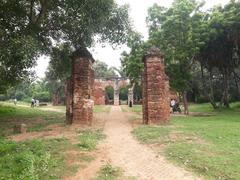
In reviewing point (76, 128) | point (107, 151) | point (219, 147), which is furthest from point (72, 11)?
point (219, 147)

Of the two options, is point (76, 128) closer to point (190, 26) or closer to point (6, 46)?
point (6, 46)

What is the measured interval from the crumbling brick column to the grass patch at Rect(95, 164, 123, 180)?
24.7 feet

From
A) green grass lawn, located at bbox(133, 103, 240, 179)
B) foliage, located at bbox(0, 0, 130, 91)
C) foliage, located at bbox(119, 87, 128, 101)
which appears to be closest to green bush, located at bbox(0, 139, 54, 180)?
green grass lawn, located at bbox(133, 103, 240, 179)

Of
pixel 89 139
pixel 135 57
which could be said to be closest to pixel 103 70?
pixel 135 57

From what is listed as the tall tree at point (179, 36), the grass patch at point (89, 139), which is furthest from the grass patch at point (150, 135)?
the tall tree at point (179, 36)

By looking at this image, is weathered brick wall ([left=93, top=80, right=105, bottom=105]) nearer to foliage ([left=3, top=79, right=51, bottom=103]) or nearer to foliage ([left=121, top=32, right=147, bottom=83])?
foliage ([left=3, top=79, right=51, bottom=103])

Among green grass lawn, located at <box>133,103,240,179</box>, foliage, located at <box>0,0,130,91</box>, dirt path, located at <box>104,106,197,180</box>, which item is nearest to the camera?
dirt path, located at <box>104,106,197,180</box>

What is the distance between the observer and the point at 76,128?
1479cm

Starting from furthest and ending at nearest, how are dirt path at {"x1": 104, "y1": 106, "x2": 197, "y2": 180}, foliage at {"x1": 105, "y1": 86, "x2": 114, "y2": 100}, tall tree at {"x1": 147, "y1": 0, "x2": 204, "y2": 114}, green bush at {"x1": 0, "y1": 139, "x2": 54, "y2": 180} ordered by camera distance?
foliage at {"x1": 105, "y1": 86, "x2": 114, "y2": 100}, tall tree at {"x1": 147, "y1": 0, "x2": 204, "y2": 114}, dirt path at {"x1": 104, "y1": 106, "x2": 197, "y2": 180}, green bush at {"x1": 0, "y1": 139, "x2": 54, "y2": 180}

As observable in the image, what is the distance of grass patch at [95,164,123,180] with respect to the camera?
24.5 ft

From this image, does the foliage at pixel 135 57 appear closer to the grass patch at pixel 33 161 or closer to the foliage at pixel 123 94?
the grass patch at pixel 33 161

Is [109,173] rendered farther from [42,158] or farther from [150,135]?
[150,135]

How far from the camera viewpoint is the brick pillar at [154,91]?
15.9 meters

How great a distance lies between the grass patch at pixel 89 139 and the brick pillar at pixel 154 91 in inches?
122
